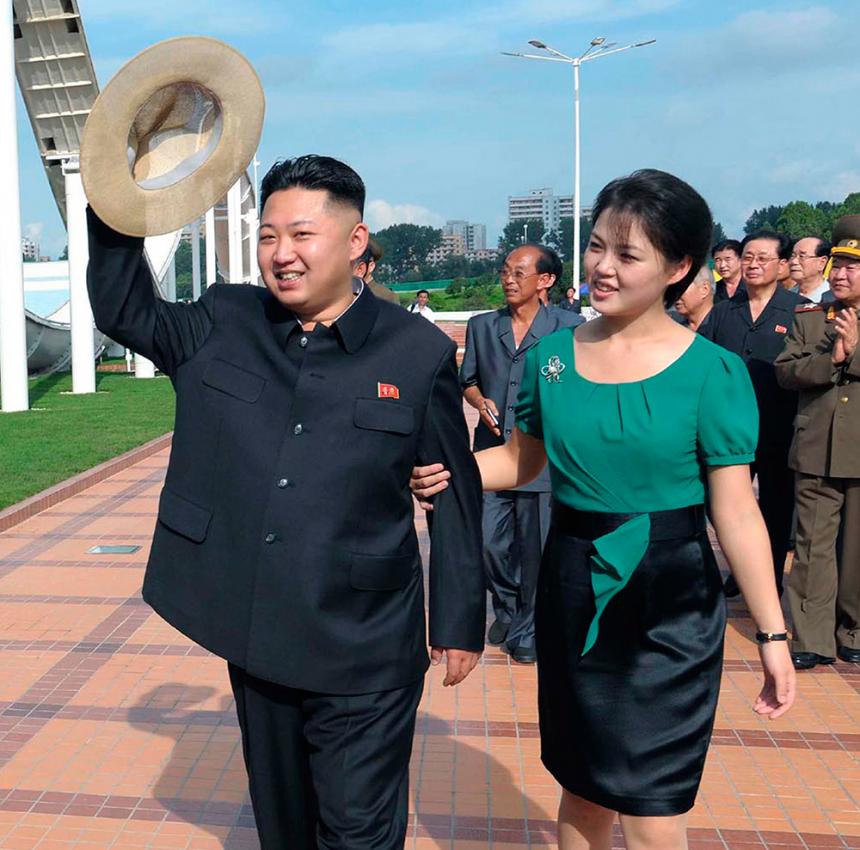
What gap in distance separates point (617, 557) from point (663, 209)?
28.7 inches

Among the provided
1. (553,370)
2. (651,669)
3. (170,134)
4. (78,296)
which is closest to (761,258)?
(553,370)

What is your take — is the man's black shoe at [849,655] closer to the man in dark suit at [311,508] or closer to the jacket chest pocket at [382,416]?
the man in dark suit at [311,508]

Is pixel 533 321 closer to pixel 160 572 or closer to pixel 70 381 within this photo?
pixel 160 572

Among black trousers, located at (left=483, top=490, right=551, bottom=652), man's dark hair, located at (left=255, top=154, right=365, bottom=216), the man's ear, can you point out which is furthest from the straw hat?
black trousers, located at (left=483, top=490, right=551, bottom=652)

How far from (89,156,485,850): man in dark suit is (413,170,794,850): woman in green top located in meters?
0.17

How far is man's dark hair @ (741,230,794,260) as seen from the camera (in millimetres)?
5992

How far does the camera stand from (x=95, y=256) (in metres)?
2.31

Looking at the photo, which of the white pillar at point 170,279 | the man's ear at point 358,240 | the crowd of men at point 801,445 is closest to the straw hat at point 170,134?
the man's ear at point 358,240

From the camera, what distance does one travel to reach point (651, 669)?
2395 millimetres

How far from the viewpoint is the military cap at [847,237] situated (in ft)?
15.7

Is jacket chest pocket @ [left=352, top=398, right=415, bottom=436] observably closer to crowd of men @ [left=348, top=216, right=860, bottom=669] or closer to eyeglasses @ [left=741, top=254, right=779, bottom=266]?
crowd of men @ [left=348, top=216, right=860, bottom=669]

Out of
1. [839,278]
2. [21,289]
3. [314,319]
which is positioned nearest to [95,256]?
[314,319]

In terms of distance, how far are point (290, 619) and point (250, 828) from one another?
4.90ft

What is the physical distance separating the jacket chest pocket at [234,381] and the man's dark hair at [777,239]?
418 cm
